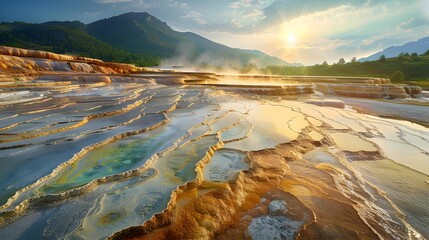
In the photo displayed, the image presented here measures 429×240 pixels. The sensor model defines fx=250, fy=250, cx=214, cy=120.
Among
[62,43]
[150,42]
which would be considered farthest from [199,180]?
[150,42]

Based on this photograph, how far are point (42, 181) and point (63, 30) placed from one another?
120272 mm

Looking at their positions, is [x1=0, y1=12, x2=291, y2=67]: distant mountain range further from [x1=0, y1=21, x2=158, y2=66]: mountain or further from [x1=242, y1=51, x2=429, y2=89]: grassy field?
[x1=242, y1=51, x2=429, y2=89]: grassy field

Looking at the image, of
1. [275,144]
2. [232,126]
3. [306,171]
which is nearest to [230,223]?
[306,171]

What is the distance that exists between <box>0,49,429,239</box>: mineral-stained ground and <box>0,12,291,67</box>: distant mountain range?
188 ft

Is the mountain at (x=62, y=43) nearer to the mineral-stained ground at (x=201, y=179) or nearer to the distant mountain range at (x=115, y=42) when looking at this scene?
the distant mountain range at (x=115, y=42)

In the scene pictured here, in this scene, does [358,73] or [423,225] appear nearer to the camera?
[423,225]

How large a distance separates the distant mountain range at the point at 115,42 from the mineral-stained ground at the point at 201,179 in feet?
188

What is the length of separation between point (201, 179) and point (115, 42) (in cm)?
17661

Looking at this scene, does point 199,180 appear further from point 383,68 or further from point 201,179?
point 383,68

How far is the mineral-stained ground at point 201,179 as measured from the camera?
2734mm

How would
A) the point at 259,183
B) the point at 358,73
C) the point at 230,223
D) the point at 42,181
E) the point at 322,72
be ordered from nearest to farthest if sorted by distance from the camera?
the point at 230,223, the point at 42,181, the point at 259,183, the point at 358,73, the point at 322,72

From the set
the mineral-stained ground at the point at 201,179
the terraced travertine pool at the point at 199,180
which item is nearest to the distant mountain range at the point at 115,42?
the mineral-stained ground at the point at 201,179

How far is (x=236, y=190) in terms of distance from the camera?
139 inches

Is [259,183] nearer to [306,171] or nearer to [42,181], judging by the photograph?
[306,171]
